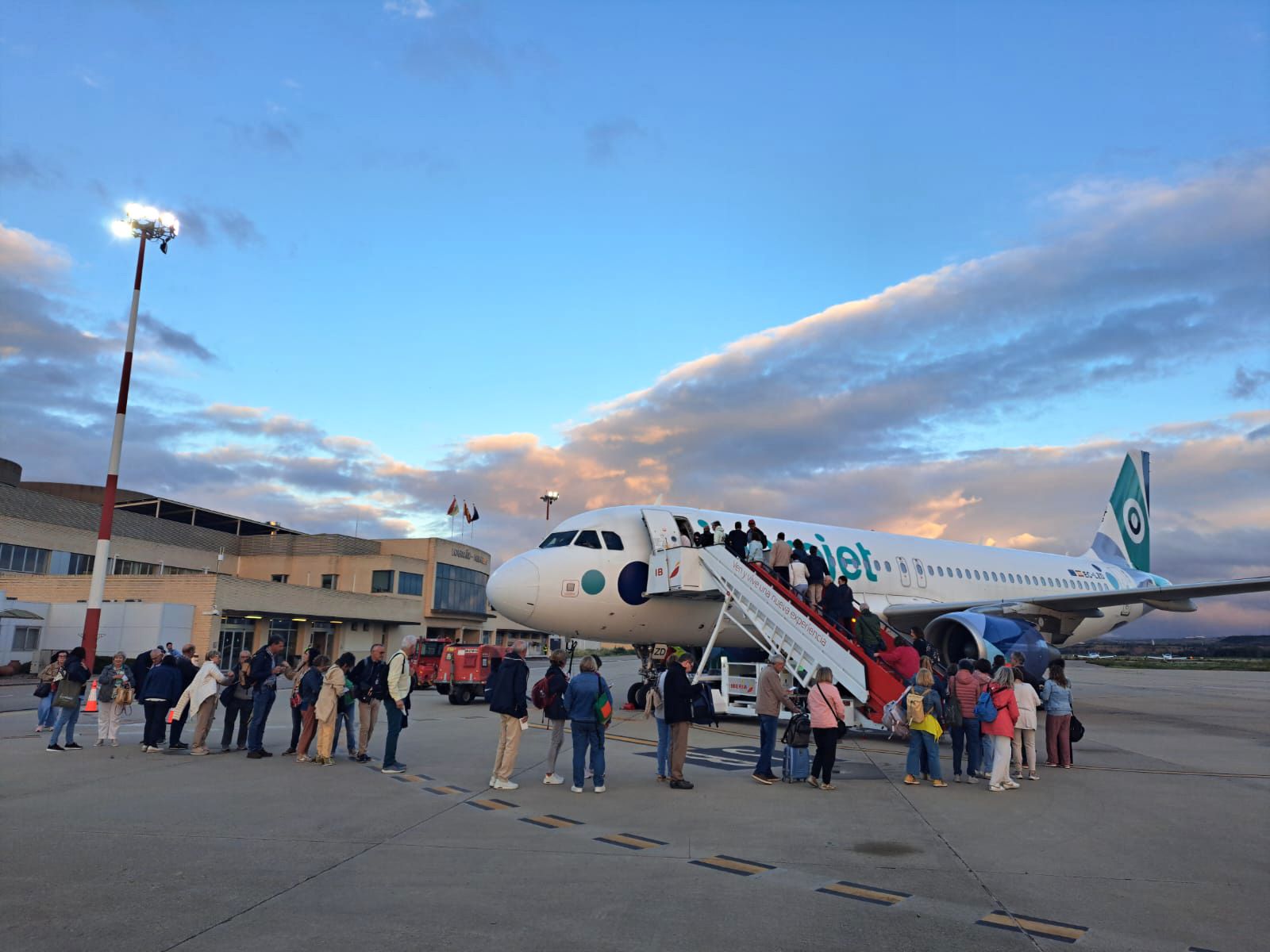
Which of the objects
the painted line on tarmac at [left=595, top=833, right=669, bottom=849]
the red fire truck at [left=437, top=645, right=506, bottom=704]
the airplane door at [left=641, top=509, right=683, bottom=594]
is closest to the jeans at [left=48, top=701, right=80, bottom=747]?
the painted line on tarmac at [left=595, top=833, right=669, bottom=849]

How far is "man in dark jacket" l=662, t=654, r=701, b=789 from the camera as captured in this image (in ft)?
34.0

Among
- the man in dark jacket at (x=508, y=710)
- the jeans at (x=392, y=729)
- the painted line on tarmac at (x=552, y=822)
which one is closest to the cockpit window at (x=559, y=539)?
the jeans at (x=392, y=729)

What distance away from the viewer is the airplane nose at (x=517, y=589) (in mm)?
17375

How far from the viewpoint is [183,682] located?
43.3 feet

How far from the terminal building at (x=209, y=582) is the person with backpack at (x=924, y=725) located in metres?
16.0

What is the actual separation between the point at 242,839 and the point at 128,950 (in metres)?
2.76

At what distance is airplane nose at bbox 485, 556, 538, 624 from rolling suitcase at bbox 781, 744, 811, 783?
7.77 meters

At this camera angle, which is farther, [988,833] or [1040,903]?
[988,833]

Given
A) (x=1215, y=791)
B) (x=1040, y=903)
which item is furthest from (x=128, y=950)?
(x=1215, y=791)

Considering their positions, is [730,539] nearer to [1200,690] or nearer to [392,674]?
[392,674]

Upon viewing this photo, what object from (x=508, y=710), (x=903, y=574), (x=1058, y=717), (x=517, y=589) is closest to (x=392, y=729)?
(x=508, y=710)

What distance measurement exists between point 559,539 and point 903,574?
1033 cm

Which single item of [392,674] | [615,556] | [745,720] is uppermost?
[615,556]

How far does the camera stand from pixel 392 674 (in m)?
11.4
